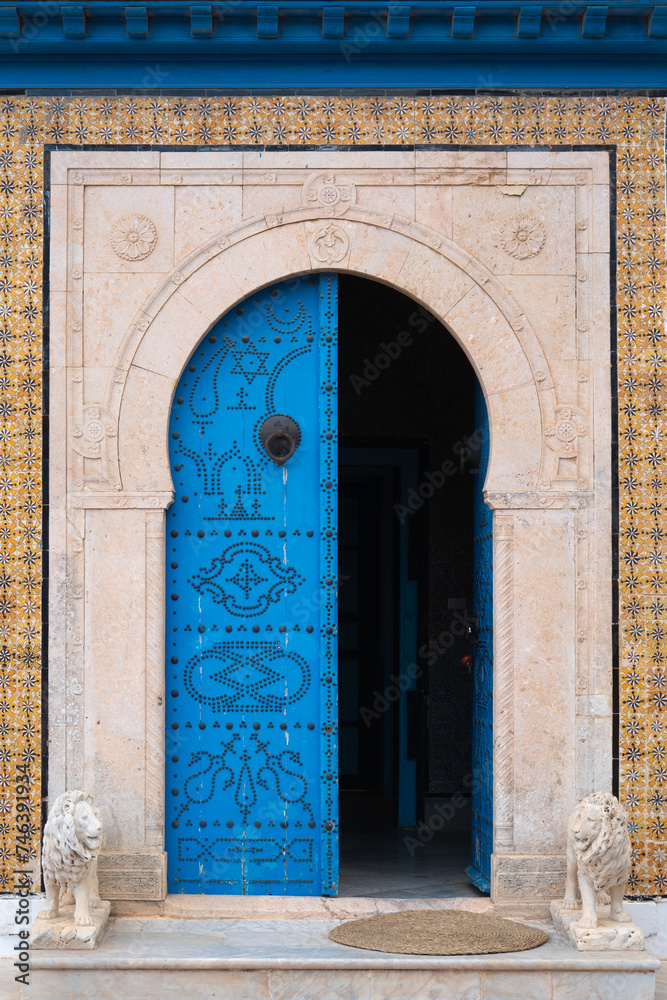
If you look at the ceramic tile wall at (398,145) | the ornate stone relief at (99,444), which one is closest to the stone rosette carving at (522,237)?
the ceramic tile wall at (398,145)

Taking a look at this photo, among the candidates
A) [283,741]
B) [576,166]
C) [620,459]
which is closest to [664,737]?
[620,459]

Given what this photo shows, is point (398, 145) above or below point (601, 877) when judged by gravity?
above

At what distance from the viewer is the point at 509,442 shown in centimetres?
559

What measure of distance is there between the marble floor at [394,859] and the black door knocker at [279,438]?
2175 mm

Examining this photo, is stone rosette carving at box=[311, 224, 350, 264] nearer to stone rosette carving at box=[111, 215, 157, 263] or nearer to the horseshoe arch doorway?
the horseshoe arch doorway

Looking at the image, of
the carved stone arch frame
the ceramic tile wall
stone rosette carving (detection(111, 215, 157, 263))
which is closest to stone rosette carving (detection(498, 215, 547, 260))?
the carved stone arch frame

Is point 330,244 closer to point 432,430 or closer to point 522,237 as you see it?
point 522,237

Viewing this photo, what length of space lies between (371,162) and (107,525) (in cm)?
213

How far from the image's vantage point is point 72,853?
4926mm

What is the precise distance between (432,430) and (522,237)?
8.57 feet

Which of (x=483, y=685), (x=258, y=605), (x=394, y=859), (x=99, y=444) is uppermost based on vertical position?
(x=99, y=444)

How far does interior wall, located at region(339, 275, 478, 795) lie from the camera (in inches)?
310

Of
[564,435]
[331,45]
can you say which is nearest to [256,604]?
[564,435]

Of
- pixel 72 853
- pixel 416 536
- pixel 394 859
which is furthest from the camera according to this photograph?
pixel 416 536
